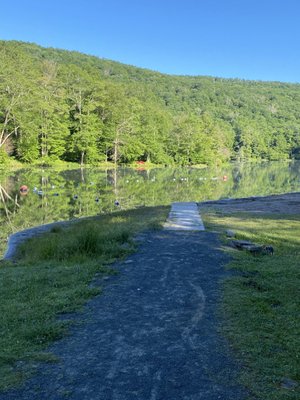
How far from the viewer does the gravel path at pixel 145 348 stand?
3.74 meters

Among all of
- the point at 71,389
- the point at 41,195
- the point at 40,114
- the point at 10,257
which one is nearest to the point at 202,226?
the point at 10,257

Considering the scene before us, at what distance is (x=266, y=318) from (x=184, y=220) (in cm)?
945

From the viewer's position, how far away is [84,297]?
6469 millimetres

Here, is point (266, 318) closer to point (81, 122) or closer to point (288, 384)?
point (288, 384)

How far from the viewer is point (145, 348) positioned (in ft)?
15.1

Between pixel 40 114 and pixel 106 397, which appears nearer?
pixel 106 397

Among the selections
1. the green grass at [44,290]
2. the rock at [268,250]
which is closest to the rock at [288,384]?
the green grass at [44,290]

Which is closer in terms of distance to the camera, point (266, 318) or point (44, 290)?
point (266, 318)

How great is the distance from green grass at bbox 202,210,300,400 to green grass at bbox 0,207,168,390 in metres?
2.16

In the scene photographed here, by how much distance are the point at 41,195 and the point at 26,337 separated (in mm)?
23311

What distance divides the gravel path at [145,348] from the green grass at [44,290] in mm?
220

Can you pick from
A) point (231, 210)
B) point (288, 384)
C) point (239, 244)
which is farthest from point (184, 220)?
point (288, 384)

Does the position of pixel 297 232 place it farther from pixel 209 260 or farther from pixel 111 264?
pixel 111 264

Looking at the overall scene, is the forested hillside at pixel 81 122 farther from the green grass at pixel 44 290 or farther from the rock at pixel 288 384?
the rock at pixel 288 384
